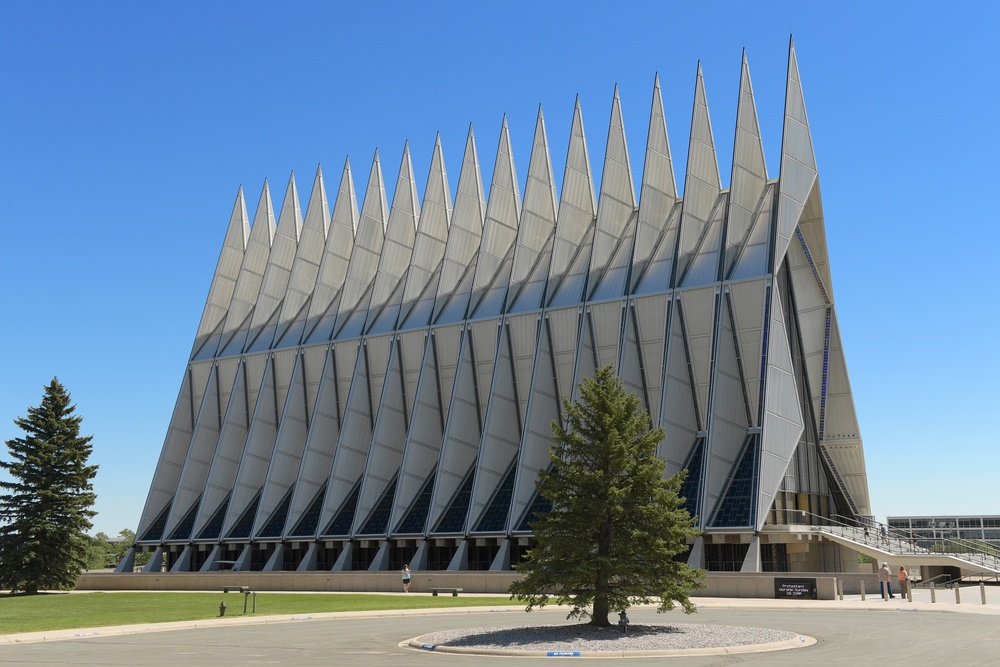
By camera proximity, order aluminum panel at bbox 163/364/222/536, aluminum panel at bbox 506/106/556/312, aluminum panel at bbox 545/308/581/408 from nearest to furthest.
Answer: aluminum panel at bbox 545/308/581/408, aluminum panel at bbox 506/106/556/312, aluminum panel at bbox 163/364/222/536

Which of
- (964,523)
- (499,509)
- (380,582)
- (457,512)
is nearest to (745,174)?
(499,509)

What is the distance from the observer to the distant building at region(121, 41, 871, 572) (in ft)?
152

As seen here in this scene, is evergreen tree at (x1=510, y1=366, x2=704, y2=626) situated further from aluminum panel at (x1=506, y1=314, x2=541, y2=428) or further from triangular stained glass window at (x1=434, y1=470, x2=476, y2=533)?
aluminum panel at (x1=506, y1=314, x2=541, y2=428)

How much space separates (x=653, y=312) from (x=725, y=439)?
300 inches

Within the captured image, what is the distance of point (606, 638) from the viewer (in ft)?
63.2

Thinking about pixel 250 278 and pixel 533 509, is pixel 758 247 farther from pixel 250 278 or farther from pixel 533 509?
pixel 250 278

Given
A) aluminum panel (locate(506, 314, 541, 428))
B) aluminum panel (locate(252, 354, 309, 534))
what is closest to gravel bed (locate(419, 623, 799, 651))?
aluminum panel (locate(506, 314, 541, 428))

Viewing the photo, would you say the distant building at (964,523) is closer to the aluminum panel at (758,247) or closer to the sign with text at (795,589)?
the aluminum panel at (758,247)

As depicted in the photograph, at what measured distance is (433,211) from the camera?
60562mm

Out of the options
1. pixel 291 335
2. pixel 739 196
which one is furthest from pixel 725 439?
pixel 291 335

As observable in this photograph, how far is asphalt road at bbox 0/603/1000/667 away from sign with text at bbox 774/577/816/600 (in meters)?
3.96

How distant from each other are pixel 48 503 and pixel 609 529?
1362 inches

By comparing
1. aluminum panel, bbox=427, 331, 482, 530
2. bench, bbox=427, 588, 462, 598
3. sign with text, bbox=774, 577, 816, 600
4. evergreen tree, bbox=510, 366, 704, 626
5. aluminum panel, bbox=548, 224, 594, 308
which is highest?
aluminum panel, bbox=548, 224, 594, 308

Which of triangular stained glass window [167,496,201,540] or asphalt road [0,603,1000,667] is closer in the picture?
asphalt road [0,603,1000,667]
